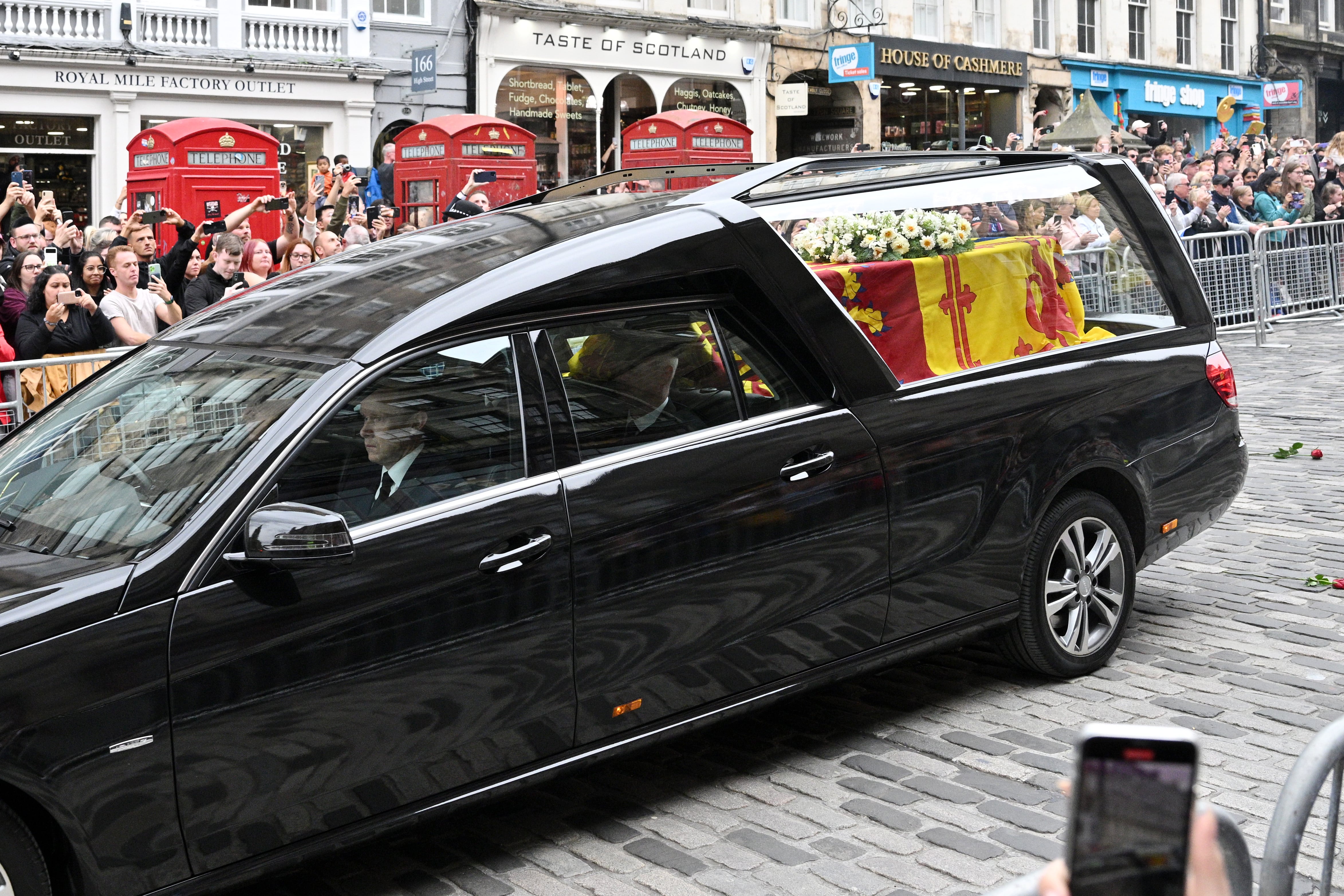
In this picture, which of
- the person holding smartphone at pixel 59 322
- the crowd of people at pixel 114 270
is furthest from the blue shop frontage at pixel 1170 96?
the person holding smartphone at pixel 59 322

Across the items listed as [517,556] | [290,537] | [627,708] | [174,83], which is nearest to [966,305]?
[627,708]

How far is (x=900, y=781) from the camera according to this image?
4734 millimetres

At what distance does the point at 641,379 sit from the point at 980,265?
193cm

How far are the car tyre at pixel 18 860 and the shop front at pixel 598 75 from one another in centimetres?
2334

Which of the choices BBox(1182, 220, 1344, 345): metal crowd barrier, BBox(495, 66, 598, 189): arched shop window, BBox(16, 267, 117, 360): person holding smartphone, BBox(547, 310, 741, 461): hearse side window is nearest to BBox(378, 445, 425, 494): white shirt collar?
BBox(547, 310, 741, 461): hearse side window

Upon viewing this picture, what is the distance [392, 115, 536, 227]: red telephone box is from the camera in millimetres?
19531

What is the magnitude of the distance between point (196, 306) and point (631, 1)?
816 inches

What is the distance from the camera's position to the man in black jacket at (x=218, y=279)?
10148 millimetres

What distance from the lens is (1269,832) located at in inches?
96.5

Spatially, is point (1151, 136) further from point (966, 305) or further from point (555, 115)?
point (966, 305)

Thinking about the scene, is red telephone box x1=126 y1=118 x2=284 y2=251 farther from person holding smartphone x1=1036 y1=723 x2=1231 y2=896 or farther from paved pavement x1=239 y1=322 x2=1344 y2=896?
person holding smartphone x1=1036 y1=723 x2=1231 y2=896

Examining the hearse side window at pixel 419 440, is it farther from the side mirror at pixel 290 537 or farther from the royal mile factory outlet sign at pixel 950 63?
the royal mile factory outlet sign at pixel 950 63

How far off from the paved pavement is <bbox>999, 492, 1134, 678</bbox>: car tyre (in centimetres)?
12

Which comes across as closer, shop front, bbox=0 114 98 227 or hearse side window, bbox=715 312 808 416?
hearse side window, bbox=715 312 808 416
